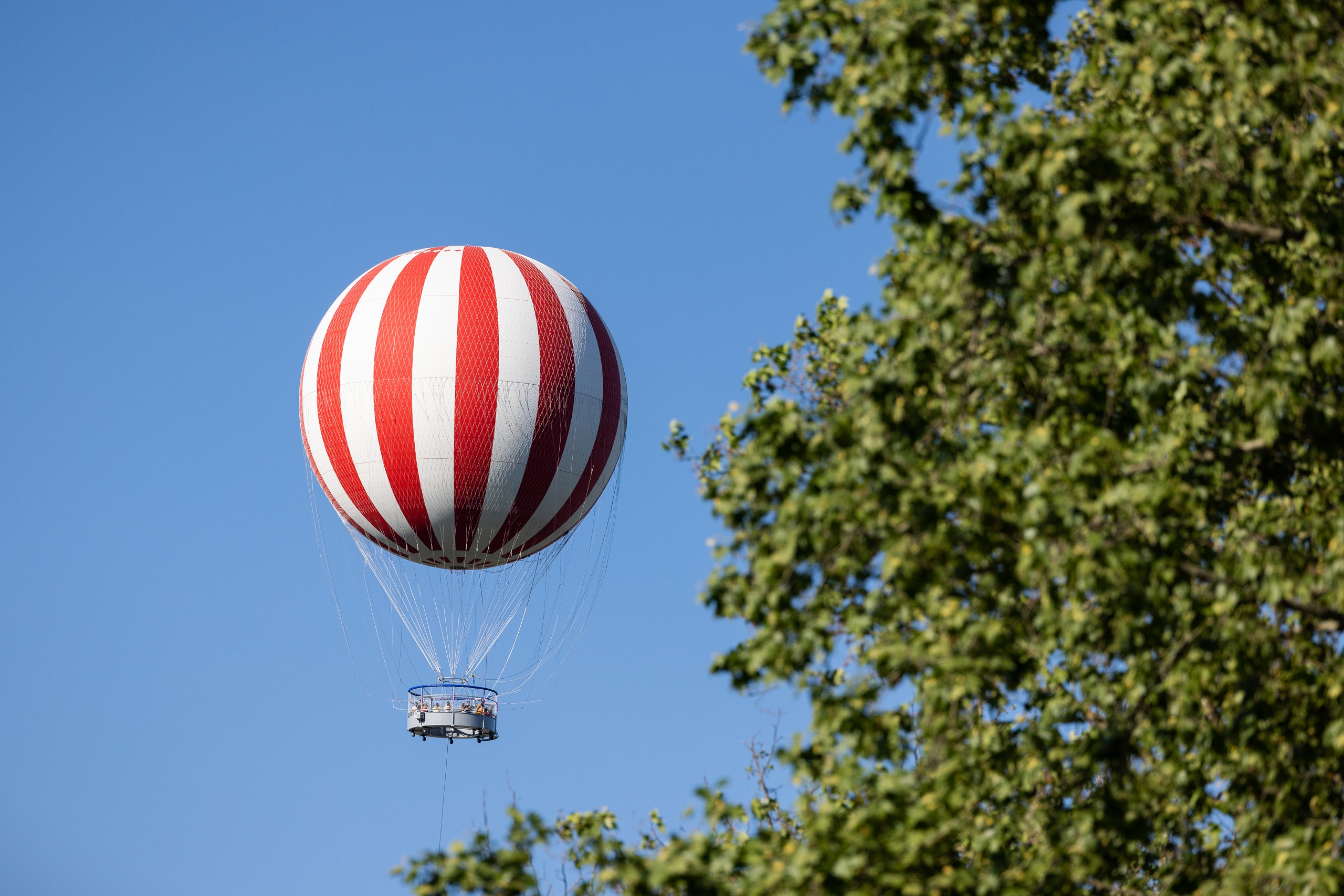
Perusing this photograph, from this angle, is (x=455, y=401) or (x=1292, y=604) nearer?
(x=1292, y=604)

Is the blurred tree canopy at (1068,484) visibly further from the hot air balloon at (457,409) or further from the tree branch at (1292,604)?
the hot air balloon at (457,409)

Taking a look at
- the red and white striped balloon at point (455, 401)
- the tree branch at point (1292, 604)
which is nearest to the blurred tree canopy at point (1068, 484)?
the tree branch at point (1292, 604)

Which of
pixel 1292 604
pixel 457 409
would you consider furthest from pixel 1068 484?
pixel 457 409

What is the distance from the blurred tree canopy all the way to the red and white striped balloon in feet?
56.5

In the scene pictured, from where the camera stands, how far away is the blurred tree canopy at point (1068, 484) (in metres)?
10.4

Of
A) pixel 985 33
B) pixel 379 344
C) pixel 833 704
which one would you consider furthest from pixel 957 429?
pixel 379 344

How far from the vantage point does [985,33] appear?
11750 millimetres

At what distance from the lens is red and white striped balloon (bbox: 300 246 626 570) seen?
1120 inches

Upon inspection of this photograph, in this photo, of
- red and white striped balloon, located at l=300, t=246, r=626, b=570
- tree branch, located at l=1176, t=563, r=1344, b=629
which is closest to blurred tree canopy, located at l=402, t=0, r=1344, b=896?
tree branch, located at l=1176, t=563, r=1344, b=629

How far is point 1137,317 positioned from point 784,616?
11.0ft

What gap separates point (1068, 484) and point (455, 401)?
19196 millimetres

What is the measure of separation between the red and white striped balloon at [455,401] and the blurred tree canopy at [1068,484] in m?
17.2

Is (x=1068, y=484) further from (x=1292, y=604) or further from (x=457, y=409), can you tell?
(x=457, y=409)

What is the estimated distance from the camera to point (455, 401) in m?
28.4
